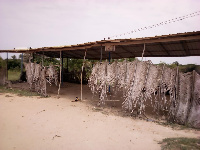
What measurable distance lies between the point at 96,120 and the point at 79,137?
4.45 ft

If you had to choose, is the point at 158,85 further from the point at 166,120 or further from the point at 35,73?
the point at 35,73

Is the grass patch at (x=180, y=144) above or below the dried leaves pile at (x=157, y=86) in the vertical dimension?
below

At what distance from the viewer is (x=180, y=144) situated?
11.2 feet

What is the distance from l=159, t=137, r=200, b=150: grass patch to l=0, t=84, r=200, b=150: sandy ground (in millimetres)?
197

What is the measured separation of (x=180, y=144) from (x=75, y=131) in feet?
8.69

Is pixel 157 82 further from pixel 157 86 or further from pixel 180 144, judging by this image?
pixel 180 144

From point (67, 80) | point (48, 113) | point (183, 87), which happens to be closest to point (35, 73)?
point (48, 113)

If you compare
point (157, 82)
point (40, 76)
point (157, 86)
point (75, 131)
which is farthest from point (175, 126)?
point (40, 76)

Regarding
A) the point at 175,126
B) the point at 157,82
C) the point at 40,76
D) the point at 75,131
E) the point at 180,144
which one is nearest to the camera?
the point at 180,144

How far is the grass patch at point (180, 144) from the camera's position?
10.6 feet

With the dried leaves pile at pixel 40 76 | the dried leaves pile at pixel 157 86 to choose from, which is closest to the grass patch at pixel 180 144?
the dried leaves pile at pixel 157 86

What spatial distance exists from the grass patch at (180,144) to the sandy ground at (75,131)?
0.20 metres

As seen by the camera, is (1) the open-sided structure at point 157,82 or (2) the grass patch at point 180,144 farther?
(1) the open-sided structure at point 157,82

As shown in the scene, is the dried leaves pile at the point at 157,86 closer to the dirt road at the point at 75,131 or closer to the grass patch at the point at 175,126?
the grass patch at the point at 175,126
